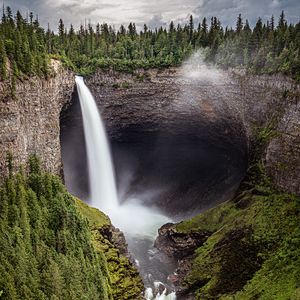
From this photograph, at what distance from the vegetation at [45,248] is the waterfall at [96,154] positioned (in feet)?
60.1

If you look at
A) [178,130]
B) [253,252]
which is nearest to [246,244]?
[253,252]

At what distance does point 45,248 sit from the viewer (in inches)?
1533

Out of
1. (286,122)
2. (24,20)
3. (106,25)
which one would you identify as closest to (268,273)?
(286,122)

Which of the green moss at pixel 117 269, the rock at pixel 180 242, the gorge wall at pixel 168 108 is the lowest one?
the rock at pixel 180 242

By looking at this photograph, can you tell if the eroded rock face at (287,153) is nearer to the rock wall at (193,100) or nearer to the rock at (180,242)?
the rock wall at (193,100)

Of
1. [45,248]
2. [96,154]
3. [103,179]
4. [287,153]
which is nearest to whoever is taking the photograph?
[45,248]

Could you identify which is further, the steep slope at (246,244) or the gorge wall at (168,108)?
the gorge wall at (168,108)

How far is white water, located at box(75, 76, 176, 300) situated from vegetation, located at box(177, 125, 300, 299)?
9.52m

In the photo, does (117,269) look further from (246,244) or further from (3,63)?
(3,63)

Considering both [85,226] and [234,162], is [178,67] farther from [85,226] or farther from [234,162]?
[85,226]

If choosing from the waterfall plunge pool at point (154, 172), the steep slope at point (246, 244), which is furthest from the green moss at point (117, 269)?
the waterfall plunge pool at point (154, 172)

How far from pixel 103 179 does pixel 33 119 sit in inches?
878

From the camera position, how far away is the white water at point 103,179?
65.4 meters

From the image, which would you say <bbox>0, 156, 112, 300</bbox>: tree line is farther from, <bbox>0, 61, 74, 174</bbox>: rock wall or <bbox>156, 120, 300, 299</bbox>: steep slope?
<bbox>156, 120, 300, 299</bbox>: steep slope
